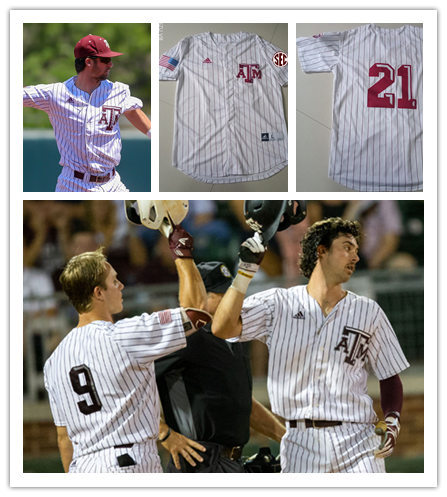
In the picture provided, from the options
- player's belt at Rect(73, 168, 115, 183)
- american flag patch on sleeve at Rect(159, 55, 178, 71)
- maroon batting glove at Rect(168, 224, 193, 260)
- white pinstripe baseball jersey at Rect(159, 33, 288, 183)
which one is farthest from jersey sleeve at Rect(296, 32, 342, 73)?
player's belt at Rect(73, 168, 115, 183)

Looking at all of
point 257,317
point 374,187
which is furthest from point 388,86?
point 257,317

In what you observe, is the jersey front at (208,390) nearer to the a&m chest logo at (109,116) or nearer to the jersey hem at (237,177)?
the jersey hem at (237,177)

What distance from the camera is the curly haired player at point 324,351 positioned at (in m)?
3.09

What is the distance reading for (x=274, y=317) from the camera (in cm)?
317

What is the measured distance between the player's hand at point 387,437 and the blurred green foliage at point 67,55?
6.09 ft

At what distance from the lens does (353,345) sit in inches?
125

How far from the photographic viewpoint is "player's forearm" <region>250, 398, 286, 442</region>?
3203mm

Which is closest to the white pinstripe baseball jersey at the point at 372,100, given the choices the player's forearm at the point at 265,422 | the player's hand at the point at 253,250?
the player's hand at the point at 253,250

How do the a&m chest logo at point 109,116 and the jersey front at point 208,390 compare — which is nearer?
the jersey front at point 208,390

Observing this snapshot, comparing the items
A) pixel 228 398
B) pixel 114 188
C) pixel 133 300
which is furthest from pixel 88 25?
pixel 228 398

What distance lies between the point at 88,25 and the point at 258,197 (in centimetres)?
119

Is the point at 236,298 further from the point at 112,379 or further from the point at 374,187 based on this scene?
the point at 374,187

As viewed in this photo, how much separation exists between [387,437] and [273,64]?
186cm
